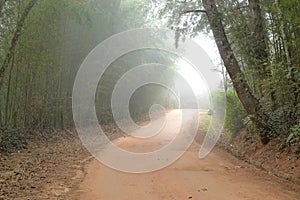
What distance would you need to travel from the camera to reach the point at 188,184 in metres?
5.53

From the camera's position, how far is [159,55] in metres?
24.2

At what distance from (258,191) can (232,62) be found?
189 inches

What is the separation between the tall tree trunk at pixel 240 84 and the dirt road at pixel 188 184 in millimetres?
1942

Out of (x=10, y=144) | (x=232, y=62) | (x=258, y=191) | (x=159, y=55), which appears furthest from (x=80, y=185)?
(x=159, y=55)

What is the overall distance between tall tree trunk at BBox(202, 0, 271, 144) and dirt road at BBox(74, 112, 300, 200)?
1.94 m

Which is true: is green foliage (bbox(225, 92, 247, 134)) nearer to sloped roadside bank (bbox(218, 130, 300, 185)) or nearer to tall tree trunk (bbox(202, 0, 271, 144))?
sloped roadside bank (bbox(218, 130, 300, 185))

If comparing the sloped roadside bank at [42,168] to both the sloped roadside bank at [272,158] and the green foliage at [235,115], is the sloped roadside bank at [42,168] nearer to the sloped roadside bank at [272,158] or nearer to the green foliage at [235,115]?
the sloped roadside bank at [272,158]

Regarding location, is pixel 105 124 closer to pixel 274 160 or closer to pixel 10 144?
pixel 10 144

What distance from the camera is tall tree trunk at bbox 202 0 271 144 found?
9.04m

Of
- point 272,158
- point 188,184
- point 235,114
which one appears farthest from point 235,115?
point 188,184

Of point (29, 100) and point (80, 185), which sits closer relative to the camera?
point (80, 185)

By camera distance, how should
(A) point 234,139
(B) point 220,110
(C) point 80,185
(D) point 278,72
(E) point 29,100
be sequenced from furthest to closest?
(B) point 220,110 < (A) point 234,139 < (E) point 29,100 < (D) point 278,72 < (C) point 80,185

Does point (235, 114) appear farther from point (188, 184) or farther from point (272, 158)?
point (188, 184)

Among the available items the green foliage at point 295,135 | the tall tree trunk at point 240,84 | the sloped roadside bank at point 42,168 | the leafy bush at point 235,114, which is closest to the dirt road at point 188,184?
the sloped roadside bank at point 42,168
